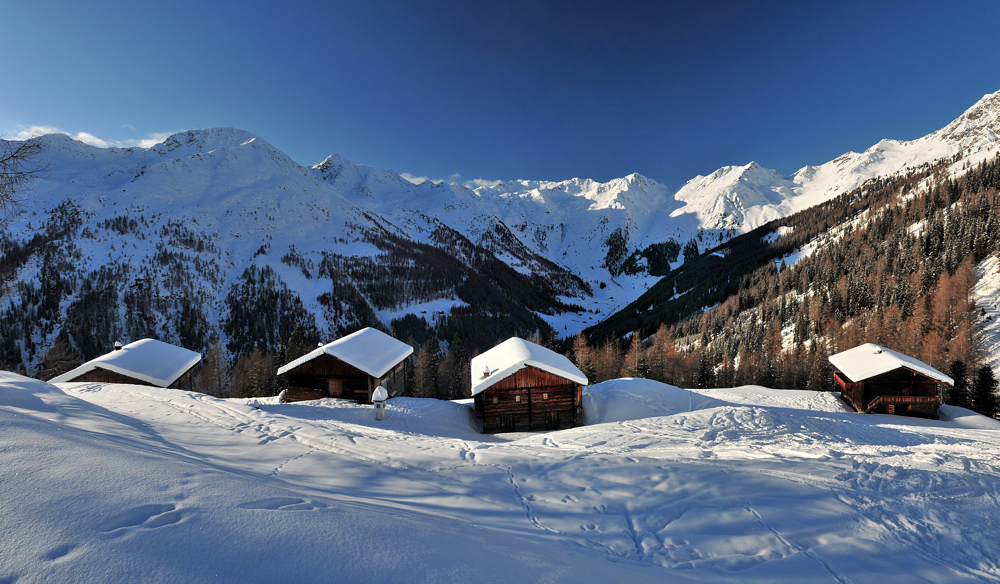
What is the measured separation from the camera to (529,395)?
2231 cm

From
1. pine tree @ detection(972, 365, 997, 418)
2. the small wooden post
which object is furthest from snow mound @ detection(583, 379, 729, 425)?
pine tree @ detection(972, 365, 997, 418)

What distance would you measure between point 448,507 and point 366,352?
2077cm

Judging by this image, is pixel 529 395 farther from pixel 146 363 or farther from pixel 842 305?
pixel 842 305

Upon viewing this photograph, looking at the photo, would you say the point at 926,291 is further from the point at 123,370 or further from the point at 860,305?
the point at 123,370

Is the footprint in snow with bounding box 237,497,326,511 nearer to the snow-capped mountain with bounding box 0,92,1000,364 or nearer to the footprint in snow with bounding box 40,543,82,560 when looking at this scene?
the footprint in snow with bounding box 40,543,82,560

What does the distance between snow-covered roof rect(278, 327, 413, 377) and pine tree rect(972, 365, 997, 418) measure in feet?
152

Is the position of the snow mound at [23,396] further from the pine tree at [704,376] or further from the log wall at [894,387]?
the pine tree at [704,376]

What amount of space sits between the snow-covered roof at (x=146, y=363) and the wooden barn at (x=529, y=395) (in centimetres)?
2121

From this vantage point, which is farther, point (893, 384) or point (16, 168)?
point (893, 384)

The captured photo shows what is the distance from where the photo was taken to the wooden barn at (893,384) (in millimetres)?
25047

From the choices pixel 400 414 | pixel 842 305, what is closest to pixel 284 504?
pixel 400 414

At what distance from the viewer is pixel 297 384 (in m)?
23.8

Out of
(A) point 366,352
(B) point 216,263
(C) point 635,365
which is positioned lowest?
(C) point 635,365

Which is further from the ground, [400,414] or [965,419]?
[400,414]
